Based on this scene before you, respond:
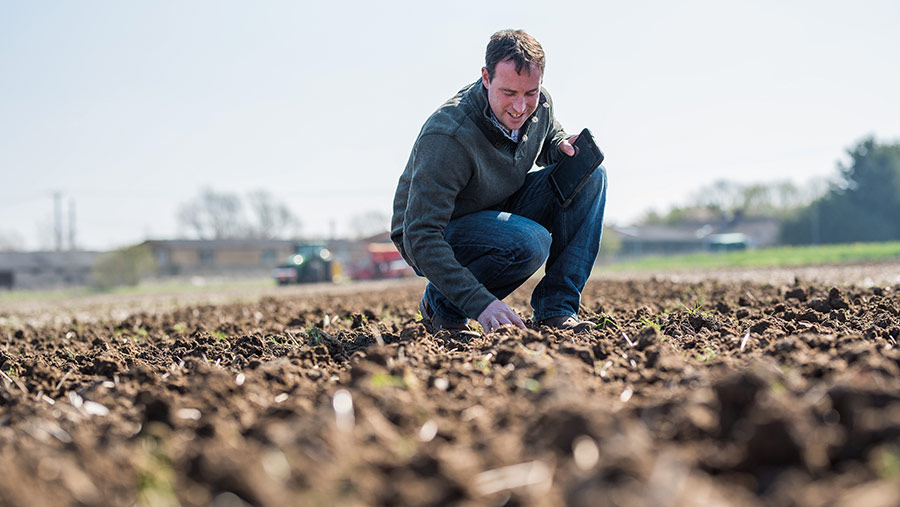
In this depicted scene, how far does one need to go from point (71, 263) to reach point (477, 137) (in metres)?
45.9

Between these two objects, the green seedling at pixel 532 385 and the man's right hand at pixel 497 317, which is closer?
the green seedling at pixel 532 385

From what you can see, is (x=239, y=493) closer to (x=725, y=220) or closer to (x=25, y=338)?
A: (x=25, y=338)

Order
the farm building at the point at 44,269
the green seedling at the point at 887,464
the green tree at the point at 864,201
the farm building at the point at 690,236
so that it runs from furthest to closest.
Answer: the farm building at the point at 690,236, the green tree at the point at 864,201, the farm building at the point at 44,269, the green seedling at the point at 887,464

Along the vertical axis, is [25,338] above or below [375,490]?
below

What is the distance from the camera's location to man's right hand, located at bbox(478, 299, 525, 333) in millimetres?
2926

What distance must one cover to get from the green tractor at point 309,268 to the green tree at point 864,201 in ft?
143

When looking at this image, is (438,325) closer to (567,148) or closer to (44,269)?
(567,148)

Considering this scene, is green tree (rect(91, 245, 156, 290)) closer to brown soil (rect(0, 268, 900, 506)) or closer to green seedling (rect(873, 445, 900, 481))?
brown soil (rect(0, 268, 900, 506))

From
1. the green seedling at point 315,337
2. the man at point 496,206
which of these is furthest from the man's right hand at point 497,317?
the green seedling at point 315,337

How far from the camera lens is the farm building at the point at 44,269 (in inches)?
1494

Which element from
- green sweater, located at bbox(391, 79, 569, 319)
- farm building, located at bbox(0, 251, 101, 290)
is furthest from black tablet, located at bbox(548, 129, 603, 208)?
farm building, located at bbox(0, 251, 101, 290)

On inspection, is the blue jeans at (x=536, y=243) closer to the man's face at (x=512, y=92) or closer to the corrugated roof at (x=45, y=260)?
the man's face at (x=512, y=92)

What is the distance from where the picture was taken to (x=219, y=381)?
1766 millimetres

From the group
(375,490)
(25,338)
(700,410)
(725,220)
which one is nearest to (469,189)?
(700,410)
